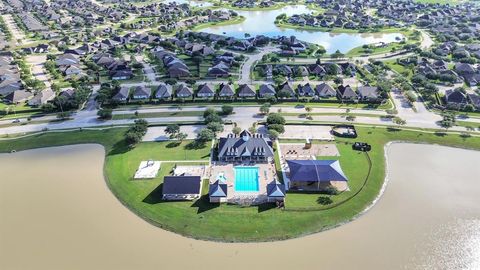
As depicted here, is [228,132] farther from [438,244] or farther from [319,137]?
[438,244]

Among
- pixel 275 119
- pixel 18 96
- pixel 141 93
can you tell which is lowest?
pixel 275 119

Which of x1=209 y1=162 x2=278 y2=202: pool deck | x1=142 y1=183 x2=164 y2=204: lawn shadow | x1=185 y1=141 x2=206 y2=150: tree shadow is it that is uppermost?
x1=185 y1=141 x2=206 y2=150: tree shadow

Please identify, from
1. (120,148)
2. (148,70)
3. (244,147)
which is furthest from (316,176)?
(148,70)

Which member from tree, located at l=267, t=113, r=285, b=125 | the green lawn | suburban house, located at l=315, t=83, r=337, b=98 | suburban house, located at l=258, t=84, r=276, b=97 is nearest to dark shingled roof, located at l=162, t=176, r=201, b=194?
tree, located at l=267, t=113, r=285, b=125

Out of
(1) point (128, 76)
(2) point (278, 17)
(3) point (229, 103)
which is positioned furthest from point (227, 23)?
(3) point (229, 103)

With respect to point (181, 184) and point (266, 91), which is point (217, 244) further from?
point (266, 91)

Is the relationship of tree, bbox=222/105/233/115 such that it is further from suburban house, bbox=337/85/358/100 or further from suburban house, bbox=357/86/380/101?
suburban house, bbox=357/86/380/101
